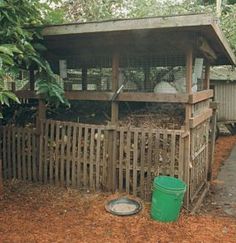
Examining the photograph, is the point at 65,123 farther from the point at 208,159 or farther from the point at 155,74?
the point at 208,159

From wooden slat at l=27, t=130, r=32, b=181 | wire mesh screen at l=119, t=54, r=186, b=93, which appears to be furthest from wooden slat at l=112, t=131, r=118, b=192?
wooden slat at l=27, t=130, r=32, b=181

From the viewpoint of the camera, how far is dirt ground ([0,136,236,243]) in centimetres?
510

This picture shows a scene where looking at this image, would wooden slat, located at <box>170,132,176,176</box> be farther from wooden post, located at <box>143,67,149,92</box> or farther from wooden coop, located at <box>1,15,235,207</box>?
wooden post, located at <box>143,67,149,92</box>

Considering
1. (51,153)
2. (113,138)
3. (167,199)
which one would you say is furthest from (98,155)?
(167,199)

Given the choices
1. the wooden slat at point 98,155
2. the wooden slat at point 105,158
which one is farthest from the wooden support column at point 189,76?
the wooden slat at point 98,155

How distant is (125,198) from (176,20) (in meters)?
3.14

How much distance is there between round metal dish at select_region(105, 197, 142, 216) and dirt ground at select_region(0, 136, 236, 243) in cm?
9

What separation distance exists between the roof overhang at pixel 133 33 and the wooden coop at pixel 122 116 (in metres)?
0.02

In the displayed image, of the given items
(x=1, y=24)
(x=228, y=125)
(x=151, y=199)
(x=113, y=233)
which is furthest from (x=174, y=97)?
(x=228, y=125)

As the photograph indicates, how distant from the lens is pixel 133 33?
5.54m

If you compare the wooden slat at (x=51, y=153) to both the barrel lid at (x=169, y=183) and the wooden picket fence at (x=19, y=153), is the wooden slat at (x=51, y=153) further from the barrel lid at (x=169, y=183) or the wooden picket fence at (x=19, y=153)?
the barrel lid at (x=169, y=183)

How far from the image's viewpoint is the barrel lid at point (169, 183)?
18.3ft

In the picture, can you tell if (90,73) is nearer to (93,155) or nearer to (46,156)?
(93,155)

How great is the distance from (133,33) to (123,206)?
9.59 ft
